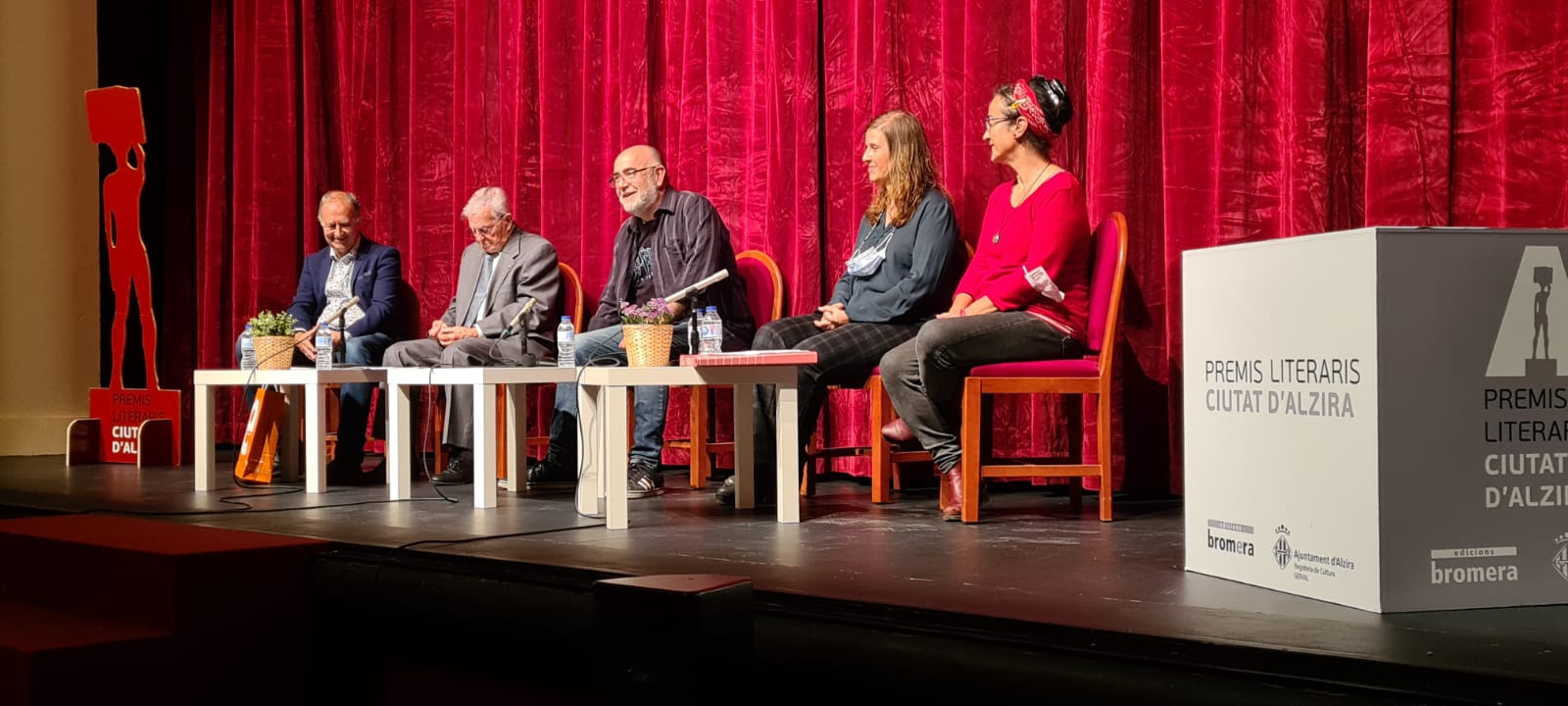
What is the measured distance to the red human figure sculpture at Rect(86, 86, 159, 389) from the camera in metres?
5.36

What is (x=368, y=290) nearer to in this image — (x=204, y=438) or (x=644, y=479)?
(x=204, y=438)

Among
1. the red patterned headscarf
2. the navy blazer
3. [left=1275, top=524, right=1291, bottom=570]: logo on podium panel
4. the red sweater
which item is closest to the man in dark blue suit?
the navy blazer

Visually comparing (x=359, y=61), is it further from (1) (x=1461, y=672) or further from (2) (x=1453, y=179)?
(1) (x=1461, y=672)

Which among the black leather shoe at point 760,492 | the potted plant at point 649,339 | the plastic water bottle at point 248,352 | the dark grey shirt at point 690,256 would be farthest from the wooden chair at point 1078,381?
the plastic water bottle at point 248,352

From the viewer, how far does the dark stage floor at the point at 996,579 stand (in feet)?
4.70

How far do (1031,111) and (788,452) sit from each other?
3.55 ft

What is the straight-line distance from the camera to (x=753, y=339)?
393cm

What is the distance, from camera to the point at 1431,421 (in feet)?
5.87

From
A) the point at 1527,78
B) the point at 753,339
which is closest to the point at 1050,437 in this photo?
the point at 753,339

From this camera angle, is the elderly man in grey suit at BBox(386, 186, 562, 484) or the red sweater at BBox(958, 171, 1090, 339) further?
the elderly man in grey suit at BBox(386, 186, 562, 484)

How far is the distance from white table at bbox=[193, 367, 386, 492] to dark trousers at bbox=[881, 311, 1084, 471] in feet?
5.39

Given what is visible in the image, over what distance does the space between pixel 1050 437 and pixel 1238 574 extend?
1.81 m

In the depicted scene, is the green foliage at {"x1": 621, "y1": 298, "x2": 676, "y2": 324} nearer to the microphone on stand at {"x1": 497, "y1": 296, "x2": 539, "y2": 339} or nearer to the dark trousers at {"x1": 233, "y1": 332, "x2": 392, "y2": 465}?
the microphone on stand at {"x1": 497, "y1": 296, "x2": 539, "y2": 339}

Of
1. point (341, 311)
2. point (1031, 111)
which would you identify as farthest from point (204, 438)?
point (1031, 111)
